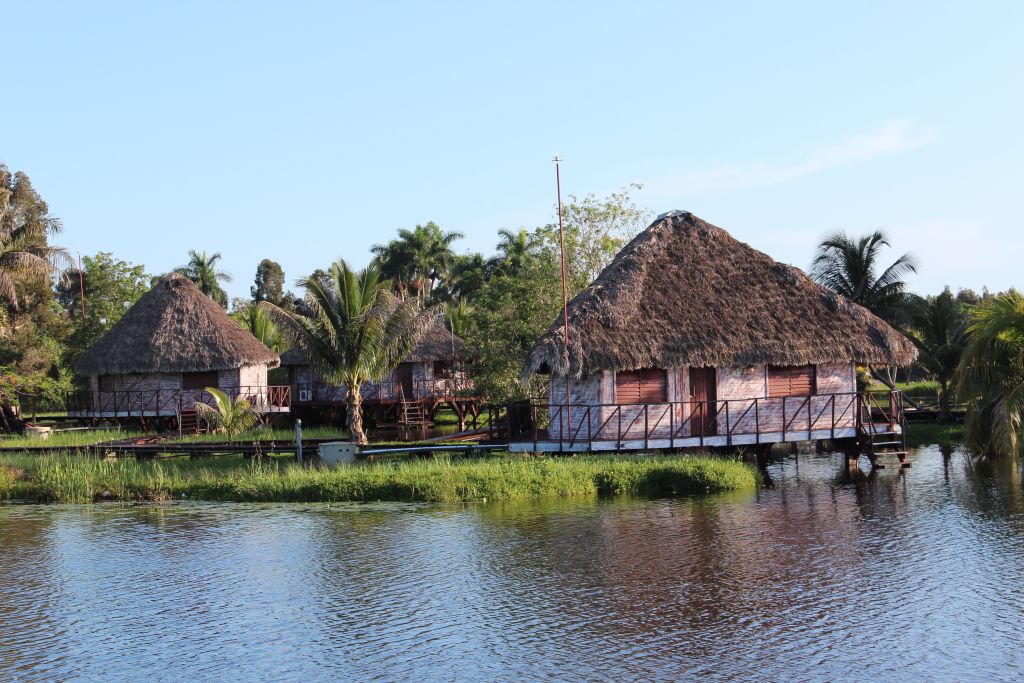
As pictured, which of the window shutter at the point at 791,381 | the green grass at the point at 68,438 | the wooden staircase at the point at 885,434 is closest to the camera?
the wooden staircase at the point at 885,434

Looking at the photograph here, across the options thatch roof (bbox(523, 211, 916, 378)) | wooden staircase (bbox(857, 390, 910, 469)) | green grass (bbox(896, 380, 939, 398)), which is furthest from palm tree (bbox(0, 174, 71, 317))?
green grass (bbox(896, 380, 939, 398))

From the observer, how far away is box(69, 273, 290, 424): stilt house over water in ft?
122

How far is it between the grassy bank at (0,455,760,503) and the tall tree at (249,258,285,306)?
51036 millimetres

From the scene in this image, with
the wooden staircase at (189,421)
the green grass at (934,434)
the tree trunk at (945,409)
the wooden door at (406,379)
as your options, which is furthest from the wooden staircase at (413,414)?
the tree trunk at (945,409)

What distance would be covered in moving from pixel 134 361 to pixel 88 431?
317 centimetres

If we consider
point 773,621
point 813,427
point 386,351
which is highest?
point 386,351

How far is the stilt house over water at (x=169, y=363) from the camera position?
3716 cm

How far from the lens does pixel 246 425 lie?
30.4 meters

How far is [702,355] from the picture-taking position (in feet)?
79.4

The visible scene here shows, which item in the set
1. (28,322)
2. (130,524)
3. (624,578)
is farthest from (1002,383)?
(28,322)

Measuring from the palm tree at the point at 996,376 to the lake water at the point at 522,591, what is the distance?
3.91m

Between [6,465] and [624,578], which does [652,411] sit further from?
[6,465]

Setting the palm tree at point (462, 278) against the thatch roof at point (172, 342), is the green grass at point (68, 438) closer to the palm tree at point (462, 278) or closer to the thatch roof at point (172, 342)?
the thatch roof at point (172, 342)

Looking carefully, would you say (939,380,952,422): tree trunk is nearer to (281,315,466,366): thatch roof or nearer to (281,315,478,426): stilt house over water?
(281,315,478,426): stilt house over water
